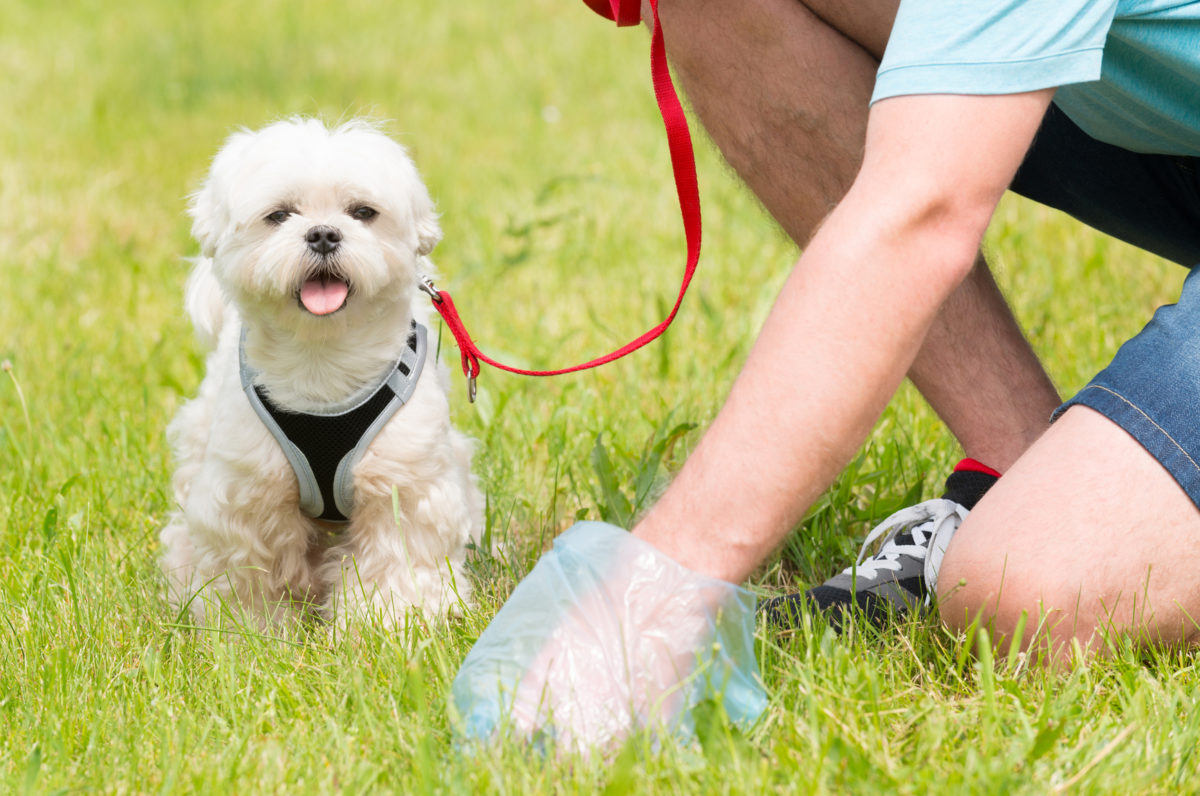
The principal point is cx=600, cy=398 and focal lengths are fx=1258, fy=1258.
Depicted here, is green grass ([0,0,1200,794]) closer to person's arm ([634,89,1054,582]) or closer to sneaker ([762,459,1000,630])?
sneaker ([762,459,1000,630])

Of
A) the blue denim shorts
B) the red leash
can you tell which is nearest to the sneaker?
the blue denim shorts

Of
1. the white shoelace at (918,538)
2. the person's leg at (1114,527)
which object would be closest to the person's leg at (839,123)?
the white shoelace at (918,538)

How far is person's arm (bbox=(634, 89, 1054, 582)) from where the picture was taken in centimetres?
142

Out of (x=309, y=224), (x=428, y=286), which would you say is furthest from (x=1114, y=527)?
(x=309, y=224)

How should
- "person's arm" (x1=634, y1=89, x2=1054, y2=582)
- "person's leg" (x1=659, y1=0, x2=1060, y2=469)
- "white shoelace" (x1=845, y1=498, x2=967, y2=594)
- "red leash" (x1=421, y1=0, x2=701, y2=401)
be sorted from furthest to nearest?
"person's leg" (x1=659, y1=0, x2=1060, y2=469), "white shoelace" (x1=845, y1=498, x2=967, y2=594), "red leash" (x1=421, y1=0, x2=701, y2=401), "person's arm" (x1=634, y1=89, x2=1054, y2=582)

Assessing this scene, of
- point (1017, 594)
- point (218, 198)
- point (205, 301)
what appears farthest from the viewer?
point (205, 301)

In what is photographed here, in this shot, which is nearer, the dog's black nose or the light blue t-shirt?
the light blue t-shirt

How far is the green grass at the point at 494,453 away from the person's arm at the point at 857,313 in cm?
28

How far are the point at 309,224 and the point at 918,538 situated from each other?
108cm

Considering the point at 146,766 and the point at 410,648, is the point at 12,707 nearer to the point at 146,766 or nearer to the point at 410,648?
the point at 146,766

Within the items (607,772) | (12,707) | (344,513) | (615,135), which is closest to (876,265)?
(607,772)

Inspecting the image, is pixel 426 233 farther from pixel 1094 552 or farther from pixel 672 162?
pixel 1094 552

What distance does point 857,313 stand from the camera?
4.65 ft

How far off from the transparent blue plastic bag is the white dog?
451 millimetres
